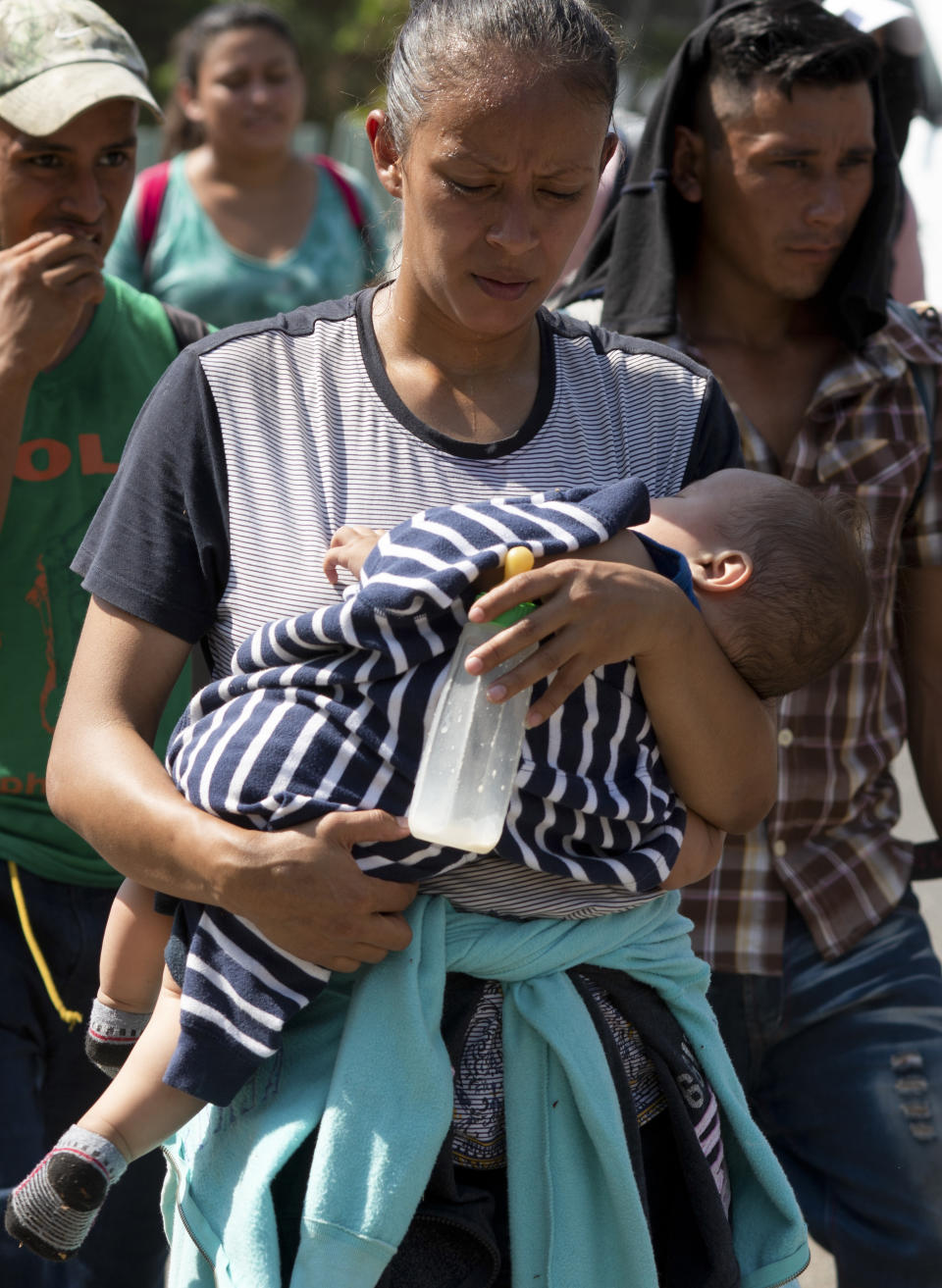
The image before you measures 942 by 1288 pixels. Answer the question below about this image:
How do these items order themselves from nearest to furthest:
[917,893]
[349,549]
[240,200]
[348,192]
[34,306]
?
1. [349,549]
2. [34,306]
3. [917,893]
4. [240,200]
5. [348,192]

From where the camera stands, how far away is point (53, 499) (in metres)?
3.19

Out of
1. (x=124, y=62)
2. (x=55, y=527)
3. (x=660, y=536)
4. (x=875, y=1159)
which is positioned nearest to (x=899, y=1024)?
(x=875, y=1159)

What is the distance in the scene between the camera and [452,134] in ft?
7.31

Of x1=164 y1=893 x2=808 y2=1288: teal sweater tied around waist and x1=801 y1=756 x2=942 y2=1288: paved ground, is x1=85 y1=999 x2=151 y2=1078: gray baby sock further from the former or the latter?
x1=801 y1=756 x2=942 y2=1288: paved ground

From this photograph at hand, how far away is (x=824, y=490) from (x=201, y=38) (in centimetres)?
486

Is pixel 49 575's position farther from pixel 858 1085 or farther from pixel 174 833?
pixel 858 1085

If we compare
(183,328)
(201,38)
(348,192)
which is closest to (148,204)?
(348,192)

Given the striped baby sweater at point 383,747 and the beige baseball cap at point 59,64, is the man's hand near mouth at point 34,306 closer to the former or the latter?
the beige baseball cap at point 59,64

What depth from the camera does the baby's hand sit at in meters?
2.06

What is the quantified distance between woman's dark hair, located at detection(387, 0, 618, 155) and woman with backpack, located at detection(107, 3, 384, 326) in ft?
11.9

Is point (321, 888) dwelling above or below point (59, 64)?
below

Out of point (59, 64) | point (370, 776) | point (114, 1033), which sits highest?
point (59, 64)

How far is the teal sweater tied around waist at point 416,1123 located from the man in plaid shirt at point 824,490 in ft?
3.77

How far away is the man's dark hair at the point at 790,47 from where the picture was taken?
137 inches
